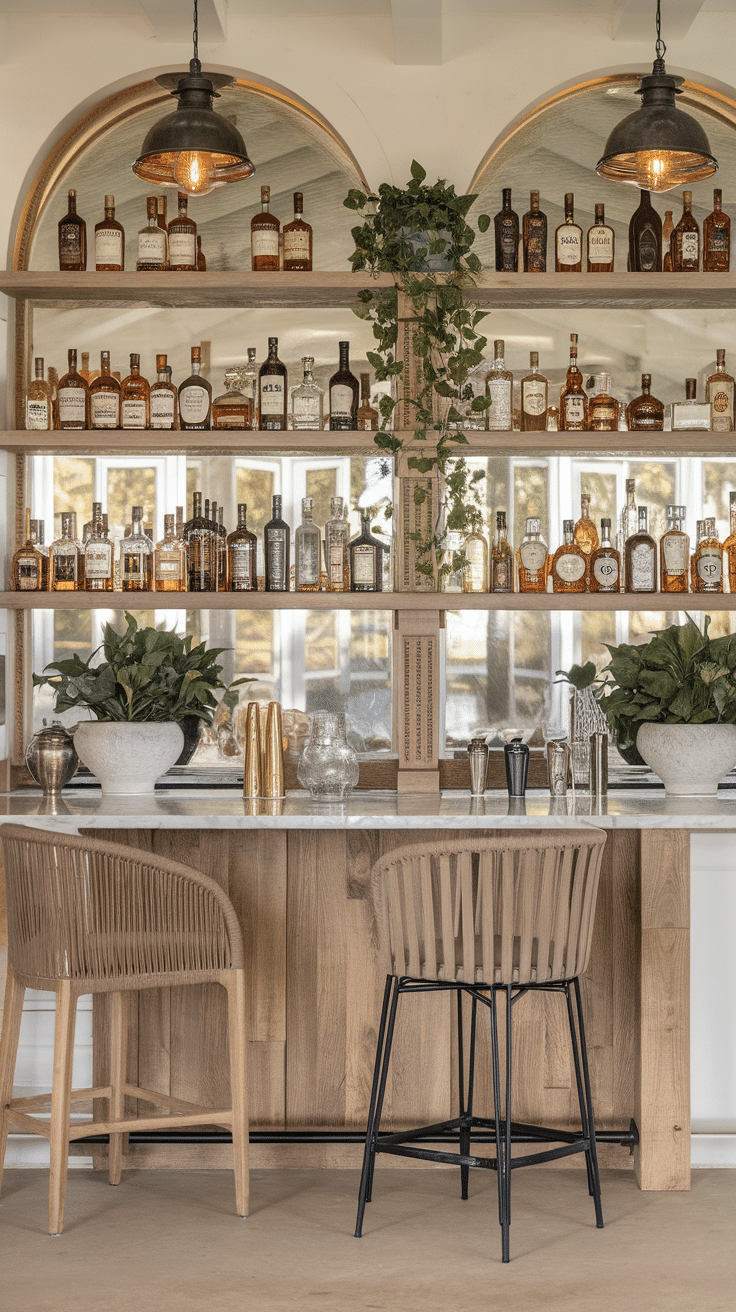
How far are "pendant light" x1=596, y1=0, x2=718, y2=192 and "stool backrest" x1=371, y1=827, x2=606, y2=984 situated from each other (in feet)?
5.48

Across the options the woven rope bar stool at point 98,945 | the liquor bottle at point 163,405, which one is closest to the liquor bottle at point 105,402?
the liquor bottle at point 163,405

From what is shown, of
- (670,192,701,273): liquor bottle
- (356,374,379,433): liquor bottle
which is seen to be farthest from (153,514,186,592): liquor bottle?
(670,192,701,273): liquor bottle

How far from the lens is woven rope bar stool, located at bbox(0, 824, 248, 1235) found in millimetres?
2779

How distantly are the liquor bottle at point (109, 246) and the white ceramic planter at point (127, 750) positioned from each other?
4.34 feet

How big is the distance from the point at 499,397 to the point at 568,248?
46 cm

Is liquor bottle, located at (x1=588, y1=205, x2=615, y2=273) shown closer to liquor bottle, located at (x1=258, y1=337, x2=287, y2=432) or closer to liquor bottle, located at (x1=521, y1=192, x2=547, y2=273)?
liquor bottle, located at (x1=521, y1=192, x2=547, y2=273)

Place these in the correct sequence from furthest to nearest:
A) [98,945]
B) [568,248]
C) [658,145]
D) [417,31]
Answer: [568,248] < [417,31] < [658,145] < [98,945]

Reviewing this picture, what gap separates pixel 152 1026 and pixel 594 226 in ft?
8.29

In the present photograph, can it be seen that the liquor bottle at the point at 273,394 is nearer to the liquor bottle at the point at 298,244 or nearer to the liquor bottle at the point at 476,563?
the liquor bottle at the point at 298,244

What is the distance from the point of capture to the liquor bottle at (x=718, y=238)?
3822 mm

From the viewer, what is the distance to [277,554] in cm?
381

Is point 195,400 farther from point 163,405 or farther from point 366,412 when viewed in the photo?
point 366,412

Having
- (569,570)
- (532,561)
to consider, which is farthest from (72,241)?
(569,570)

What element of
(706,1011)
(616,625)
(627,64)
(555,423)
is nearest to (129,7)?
(627,64)
